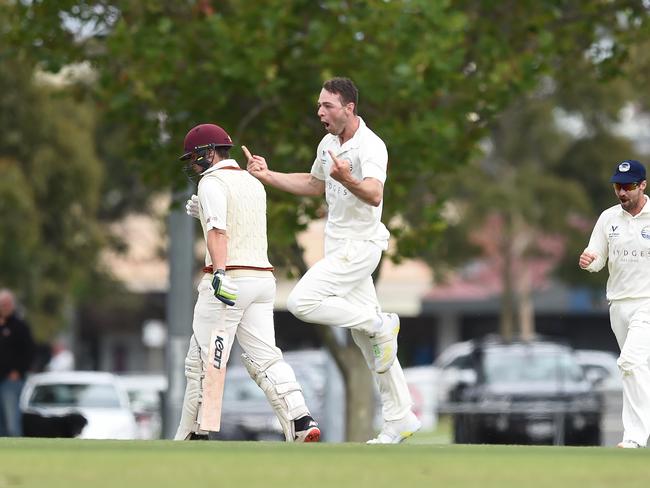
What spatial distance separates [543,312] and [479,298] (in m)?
2.05

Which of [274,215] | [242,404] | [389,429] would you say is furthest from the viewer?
[242,404]

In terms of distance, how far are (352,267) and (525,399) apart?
1269cm

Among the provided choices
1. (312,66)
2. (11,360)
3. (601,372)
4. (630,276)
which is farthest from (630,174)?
(601,372)

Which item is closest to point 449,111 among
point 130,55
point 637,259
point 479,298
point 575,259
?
point 130,55

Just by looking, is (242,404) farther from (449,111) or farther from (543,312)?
(543,312)

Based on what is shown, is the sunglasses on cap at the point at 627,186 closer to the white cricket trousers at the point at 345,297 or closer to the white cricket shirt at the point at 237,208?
the white cricket trousers at the point at 345,297

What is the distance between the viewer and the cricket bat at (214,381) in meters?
10.7

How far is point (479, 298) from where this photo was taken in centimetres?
5691

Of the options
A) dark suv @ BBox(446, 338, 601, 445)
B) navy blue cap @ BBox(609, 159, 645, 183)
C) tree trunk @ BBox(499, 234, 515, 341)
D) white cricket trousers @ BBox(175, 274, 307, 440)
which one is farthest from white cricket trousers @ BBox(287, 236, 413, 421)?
tree trunk @ BBox(499, 234, 515, 341)

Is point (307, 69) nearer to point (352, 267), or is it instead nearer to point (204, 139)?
point (204, 139)

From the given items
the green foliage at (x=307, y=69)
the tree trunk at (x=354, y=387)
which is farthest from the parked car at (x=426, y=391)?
the green foliage at (x=307, y=69)

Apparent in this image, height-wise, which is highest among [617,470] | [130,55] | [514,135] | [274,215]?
[514,135]

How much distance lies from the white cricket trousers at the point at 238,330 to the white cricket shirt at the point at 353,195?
1.89 ft

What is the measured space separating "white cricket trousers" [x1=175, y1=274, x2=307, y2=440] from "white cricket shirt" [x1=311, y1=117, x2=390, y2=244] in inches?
22.7
